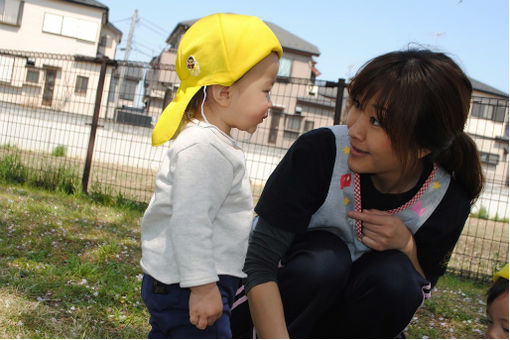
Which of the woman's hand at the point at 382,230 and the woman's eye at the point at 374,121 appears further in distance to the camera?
the woman's hand at the point at 382,230

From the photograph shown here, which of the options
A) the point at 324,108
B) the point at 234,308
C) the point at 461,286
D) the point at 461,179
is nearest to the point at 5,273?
the point at 234,308

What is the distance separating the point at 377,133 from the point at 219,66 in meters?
0.51

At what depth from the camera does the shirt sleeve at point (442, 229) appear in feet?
5.61

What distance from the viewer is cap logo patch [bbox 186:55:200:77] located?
1.49 metres

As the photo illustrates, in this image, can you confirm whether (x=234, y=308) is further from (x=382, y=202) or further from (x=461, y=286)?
(x=461, y=286)

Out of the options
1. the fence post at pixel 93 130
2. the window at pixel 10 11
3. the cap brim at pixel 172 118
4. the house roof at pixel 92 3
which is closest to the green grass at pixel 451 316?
the cap brim at pixel 172 118

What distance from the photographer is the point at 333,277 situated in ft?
5.29

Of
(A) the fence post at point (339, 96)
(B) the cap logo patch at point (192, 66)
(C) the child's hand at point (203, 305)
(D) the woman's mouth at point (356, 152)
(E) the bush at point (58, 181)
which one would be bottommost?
(E) the bush at point (58, 181)

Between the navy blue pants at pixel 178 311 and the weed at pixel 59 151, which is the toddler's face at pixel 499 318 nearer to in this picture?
the navy blue pants at pixel 178 311

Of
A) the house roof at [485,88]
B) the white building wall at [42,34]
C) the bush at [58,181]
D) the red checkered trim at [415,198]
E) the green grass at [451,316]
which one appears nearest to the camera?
the red checkered trim at [415,198]

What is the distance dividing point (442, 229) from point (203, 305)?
0.89 m

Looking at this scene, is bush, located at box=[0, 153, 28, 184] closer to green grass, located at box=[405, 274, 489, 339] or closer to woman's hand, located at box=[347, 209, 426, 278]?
green grass, located at box=[405, 274, 489, 339]

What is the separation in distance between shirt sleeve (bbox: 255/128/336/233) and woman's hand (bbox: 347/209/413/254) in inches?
5.4

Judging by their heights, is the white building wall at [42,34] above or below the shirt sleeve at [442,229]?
above
